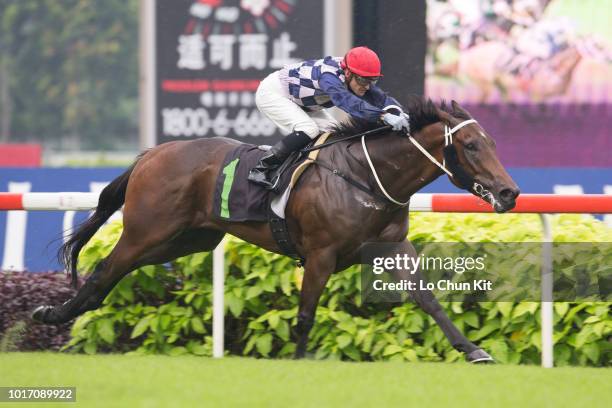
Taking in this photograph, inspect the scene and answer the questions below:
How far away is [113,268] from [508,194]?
74.1 inches

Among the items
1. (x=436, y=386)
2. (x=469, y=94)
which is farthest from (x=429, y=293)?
(x=469, y=94)

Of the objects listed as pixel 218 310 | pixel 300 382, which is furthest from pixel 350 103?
pixel 300 382

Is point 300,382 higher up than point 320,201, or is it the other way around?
point 320,201

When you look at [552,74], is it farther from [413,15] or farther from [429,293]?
[429,293]

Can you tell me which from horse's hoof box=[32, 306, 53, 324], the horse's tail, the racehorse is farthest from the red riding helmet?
the racehorse

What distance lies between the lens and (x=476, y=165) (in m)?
4.85

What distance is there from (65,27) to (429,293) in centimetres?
3882

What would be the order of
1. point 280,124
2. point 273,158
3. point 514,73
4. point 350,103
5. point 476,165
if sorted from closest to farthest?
1. point 476,165
2. point 350,103
3. point 273,158
4. point 280,124
5. point 514,73

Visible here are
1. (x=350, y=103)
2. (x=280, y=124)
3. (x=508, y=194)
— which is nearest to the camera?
(x=508, y=194)

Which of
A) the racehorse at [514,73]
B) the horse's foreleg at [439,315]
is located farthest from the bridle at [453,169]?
→ the racehorse at [514,73]

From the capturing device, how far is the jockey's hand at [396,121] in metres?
4.95

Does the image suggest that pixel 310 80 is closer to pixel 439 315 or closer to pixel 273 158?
pixel 273 158

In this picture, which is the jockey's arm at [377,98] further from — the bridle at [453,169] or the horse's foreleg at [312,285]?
the horse's foreleg at [312,285]

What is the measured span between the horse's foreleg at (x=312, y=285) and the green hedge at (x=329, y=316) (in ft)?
1.03
